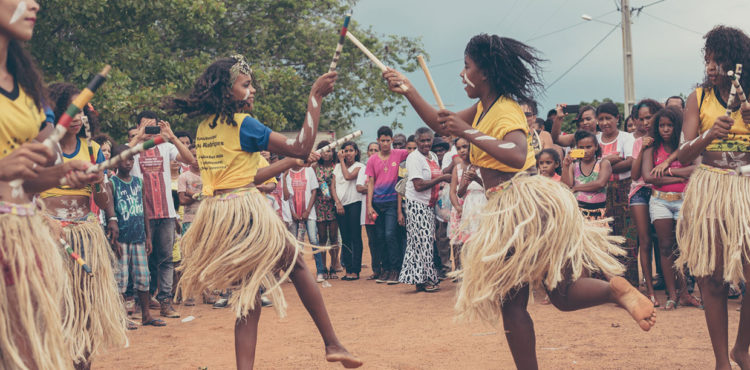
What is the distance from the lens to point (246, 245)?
438cm

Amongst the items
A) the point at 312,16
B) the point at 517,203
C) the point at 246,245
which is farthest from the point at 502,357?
the point at 312,16

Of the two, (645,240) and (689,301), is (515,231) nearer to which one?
(645,240)

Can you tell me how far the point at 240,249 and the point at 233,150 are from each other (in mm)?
650

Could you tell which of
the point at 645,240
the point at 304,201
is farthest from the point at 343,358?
the point at 304,201

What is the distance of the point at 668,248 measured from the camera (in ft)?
24.2

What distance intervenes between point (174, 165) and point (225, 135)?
211 inches

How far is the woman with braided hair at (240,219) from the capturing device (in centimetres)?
439

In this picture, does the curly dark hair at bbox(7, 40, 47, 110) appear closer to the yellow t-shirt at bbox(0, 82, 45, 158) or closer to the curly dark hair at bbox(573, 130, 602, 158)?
the yellow t-shirt at bbox(0, 82, 45, 158)

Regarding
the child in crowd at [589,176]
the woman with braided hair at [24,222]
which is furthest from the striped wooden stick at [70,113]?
the child in crowd at [589,176]

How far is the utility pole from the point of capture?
2158 centimetres

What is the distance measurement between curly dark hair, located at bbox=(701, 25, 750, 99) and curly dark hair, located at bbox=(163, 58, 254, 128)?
10.3 ft

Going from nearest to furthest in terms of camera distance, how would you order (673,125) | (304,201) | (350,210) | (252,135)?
(252,135) → (673,125) → (304,201) → (350,210)

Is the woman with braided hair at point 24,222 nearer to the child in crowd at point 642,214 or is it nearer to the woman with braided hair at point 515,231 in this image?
the woman with braided hair at point 515,231

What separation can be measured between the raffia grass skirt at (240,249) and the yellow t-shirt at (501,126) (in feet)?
4.30
